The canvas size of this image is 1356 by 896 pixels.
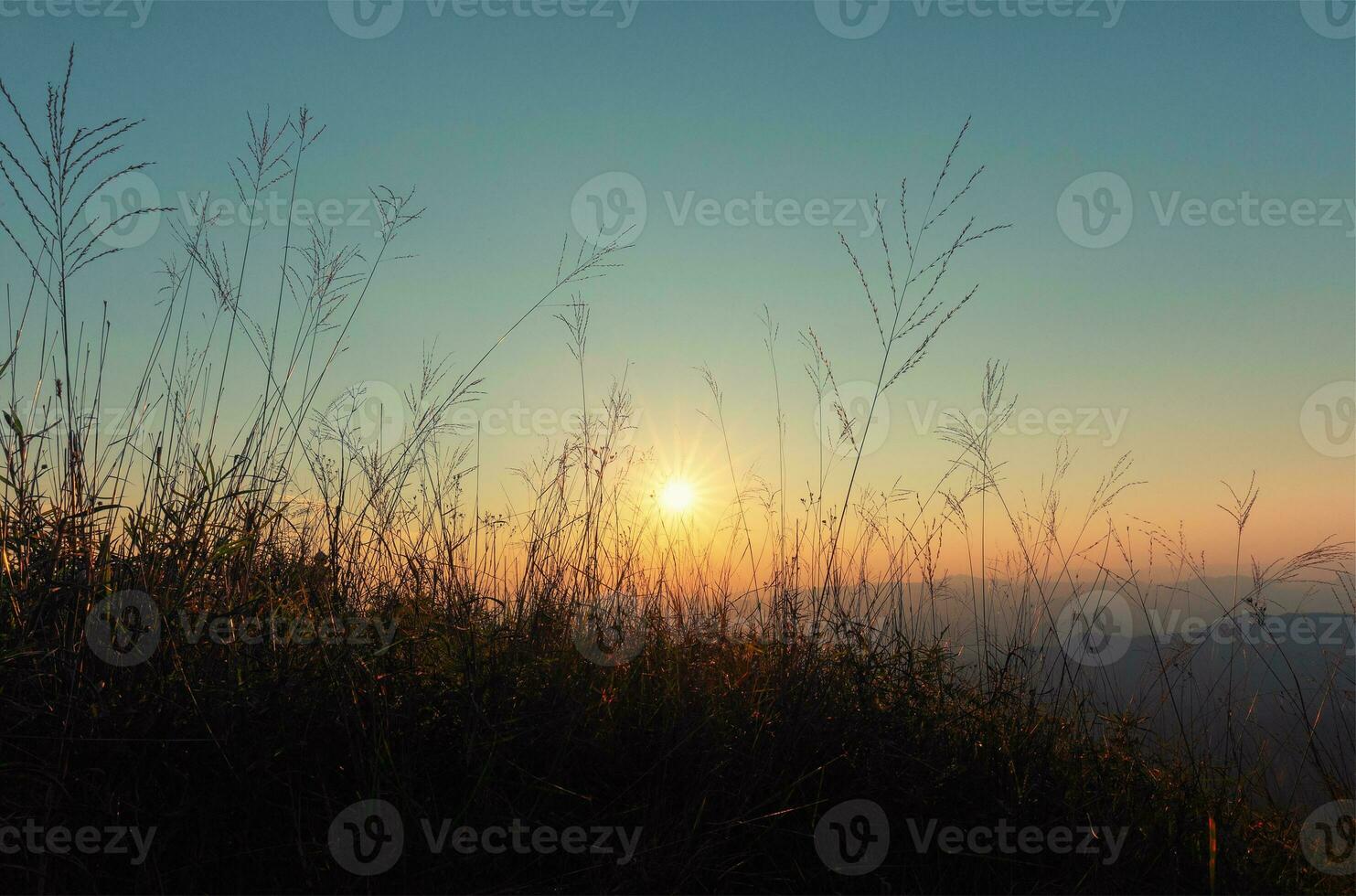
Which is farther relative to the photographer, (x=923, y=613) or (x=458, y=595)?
(x=923, y=613)

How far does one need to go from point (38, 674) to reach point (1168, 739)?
3168 mm

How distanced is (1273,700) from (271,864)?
317cm

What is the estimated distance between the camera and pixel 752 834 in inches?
72.7

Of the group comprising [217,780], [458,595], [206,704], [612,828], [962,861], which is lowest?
[962,861]

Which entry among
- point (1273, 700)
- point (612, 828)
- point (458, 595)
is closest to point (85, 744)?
point (458, 595)

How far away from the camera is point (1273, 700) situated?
2.78 metres

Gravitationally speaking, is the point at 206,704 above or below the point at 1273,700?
above

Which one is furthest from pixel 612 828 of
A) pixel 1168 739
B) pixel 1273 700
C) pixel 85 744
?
pixel 1273 700

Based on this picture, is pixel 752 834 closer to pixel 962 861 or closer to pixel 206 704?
pixel 962 861

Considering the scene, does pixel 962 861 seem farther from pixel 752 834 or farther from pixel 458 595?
pixel 458 595

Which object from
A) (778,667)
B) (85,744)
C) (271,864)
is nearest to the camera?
(271,864)

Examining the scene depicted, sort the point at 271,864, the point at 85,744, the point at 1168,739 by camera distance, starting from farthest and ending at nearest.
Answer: the point at 1168,739, the point at 85,744, the point at 271,864

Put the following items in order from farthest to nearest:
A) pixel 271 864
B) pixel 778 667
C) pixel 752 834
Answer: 1. pixel 778 667
2. pixel 752 834
3. pixel 271 864

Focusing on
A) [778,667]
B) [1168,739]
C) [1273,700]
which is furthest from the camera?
[1273,700]
